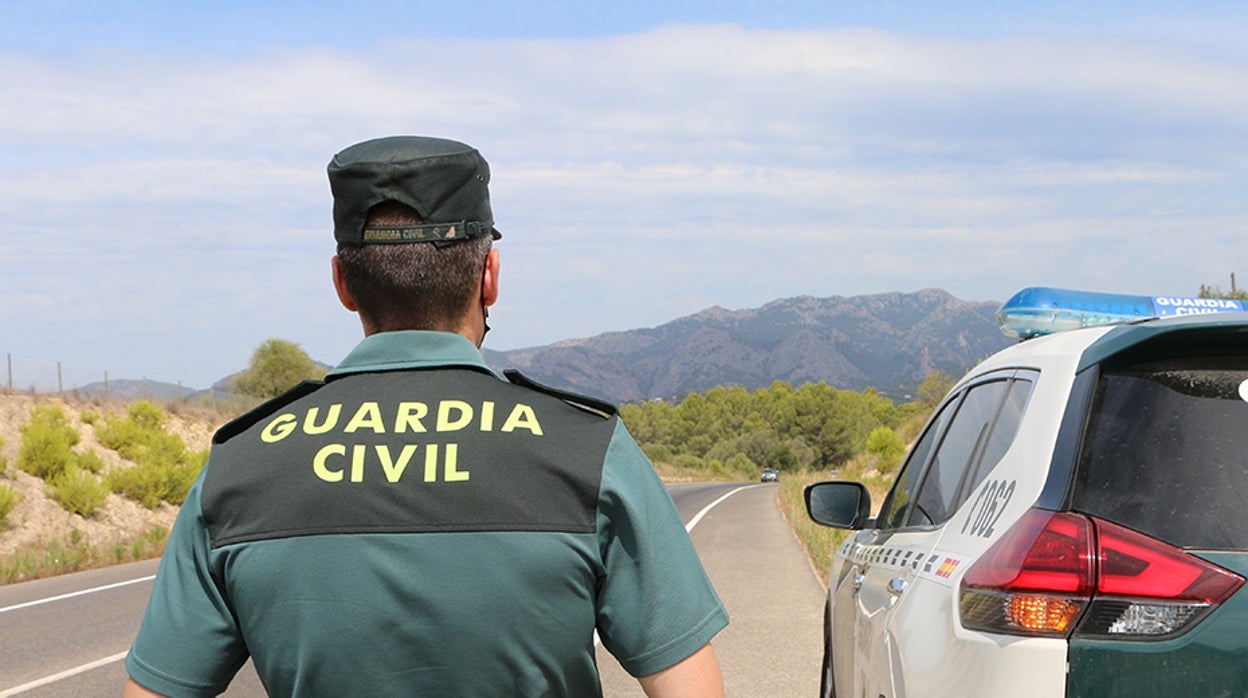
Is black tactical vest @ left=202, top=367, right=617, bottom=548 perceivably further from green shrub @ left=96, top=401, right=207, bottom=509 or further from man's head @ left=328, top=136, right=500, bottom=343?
green shrub @ left=96, top=401, right=207, bottom=509

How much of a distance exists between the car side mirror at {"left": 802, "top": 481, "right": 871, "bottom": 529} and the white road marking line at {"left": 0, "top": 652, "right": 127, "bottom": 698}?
580 cm

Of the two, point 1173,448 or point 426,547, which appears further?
point 1173,448

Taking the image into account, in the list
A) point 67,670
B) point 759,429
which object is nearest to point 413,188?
point 67,670

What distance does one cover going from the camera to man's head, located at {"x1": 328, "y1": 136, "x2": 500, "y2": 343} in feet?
6.86

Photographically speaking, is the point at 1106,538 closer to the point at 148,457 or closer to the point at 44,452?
the point at 44,452

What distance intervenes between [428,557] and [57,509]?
27046 millimetres

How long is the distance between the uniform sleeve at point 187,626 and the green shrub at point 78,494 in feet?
86.7

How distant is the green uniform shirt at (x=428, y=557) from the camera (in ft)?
6.23

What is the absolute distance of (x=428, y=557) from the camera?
190 centimetres

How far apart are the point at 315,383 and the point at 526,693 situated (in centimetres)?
61

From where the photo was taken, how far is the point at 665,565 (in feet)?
6.40

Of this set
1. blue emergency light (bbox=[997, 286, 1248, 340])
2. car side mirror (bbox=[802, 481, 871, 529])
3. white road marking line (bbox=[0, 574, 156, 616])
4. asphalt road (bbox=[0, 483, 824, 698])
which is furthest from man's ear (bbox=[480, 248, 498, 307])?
white road marking line (bbox=[0, 574, 156, 616])

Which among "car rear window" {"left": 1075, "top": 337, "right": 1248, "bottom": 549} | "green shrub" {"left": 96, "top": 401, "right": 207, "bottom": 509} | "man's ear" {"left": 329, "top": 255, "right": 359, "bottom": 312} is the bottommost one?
"green shrub" {"left": 96, "top": 401, "right": 207, "bottom": 509}

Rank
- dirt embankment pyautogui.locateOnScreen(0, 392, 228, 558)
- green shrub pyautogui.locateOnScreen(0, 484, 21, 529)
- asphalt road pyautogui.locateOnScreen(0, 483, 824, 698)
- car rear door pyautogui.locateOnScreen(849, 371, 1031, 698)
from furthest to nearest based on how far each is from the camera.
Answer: dirt embankment pyautogui.locateOnScreen(0, 392, 228, 558) → green shrub pyautogui.locateOnScreen(0, 484, 21, 529) → asphalt road pyautogui.locateOnScreen(0, 483, 824, 698) → car rear door pyautogui.locateOnScreen(849, 371, 1031, 698)
